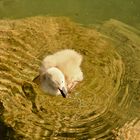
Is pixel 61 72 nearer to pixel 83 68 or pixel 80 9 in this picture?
pixel 83 68

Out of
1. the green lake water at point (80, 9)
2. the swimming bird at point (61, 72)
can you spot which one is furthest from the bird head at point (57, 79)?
the green lake water at point (80, 9)

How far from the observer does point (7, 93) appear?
2.92m

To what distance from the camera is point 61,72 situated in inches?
115

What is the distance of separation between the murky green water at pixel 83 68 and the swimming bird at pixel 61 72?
0.21 feet

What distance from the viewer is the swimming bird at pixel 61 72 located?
287 cm

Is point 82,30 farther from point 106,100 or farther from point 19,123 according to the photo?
point 19,123

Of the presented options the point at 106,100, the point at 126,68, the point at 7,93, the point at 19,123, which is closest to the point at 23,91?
the point at 7,93

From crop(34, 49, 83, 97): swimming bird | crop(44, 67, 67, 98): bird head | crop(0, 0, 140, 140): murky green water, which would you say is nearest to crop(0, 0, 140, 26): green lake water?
crop(0, 0, 140, 140): murky green water

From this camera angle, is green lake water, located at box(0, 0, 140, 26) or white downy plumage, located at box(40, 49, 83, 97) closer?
white downy plumage, located at box(40, 49, 83, 97)

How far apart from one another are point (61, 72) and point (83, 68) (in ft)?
0.90

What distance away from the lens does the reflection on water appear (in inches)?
108

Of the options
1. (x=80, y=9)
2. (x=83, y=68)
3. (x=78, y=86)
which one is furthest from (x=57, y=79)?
(x=80, y=9)

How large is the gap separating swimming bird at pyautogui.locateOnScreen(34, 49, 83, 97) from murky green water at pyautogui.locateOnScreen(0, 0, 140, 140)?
0.06 metres

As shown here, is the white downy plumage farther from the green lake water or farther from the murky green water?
the green lake water
